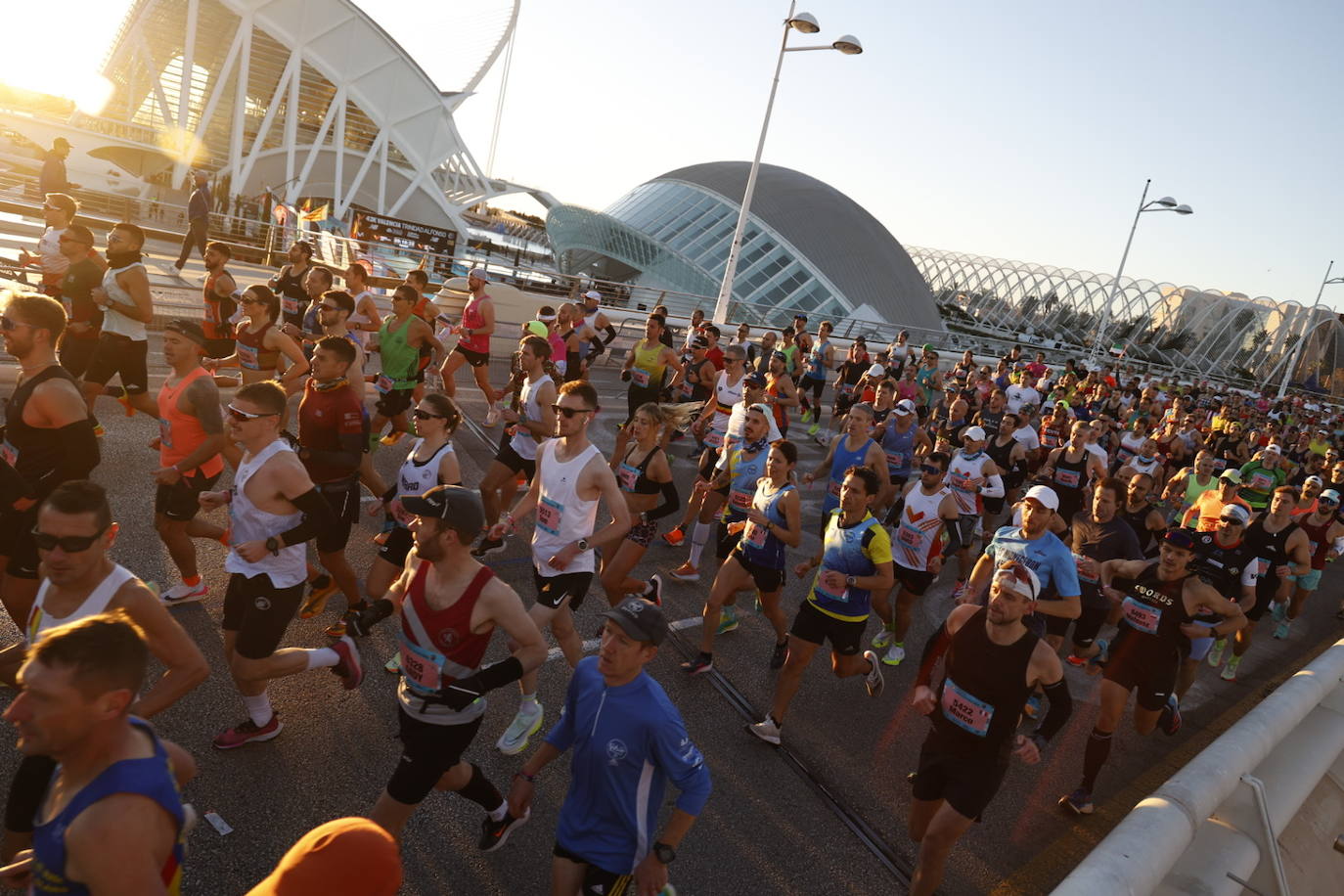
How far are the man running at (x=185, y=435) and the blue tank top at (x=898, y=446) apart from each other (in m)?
6.85

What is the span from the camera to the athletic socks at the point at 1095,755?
5.01 metres

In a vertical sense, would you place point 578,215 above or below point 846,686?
above

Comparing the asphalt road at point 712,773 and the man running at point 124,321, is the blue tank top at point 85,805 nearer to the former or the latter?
the asphalt road at point 712,773

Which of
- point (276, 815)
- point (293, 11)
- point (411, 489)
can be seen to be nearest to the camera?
point (276, 815)

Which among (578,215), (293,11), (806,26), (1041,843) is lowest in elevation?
(1041,843)

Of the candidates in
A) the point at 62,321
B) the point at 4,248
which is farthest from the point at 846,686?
the point at 4,248

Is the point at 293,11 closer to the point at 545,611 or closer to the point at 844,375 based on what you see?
the point at 844,375

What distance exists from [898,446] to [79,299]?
8.23 m

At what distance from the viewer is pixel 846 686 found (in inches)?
243

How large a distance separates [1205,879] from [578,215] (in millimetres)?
49112

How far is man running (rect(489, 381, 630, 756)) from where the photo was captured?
478cm

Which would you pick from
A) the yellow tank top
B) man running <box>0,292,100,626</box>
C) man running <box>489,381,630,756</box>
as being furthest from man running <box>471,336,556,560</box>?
the yellow tank top

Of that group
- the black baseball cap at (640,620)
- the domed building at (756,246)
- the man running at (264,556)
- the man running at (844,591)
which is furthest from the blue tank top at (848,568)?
the domed building at (756,246)

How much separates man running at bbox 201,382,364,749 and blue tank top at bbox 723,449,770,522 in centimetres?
335
